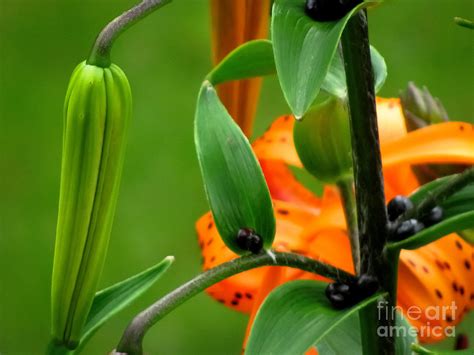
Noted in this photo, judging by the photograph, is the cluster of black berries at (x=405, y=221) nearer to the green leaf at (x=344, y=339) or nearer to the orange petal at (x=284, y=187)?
the green leaf at (x=344, y=339)

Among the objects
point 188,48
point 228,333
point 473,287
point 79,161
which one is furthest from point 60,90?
point 79,161

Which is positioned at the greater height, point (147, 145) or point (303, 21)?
point (303, 21)

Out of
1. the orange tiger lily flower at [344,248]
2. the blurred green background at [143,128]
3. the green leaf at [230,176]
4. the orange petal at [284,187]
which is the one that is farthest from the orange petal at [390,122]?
the blurred green background at [143,128]

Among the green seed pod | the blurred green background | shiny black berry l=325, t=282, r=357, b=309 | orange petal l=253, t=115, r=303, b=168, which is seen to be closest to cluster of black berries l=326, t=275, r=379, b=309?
shiny black berry l=325, t=282, r=357, b=309

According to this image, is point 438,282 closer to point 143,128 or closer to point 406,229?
point 406,229

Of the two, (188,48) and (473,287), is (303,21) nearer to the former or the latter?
(473,287)

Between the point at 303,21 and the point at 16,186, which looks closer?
the point at 303,21
